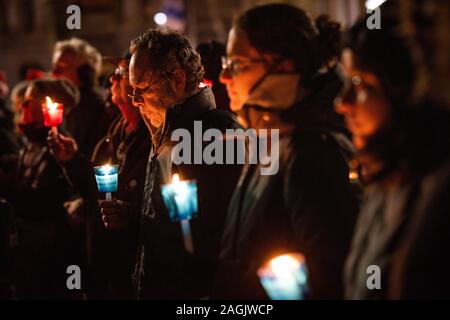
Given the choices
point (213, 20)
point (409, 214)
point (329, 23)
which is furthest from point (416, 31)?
point (213, 20)

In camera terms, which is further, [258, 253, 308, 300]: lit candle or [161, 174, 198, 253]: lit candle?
[161, 174, 198, 253]: lit candle

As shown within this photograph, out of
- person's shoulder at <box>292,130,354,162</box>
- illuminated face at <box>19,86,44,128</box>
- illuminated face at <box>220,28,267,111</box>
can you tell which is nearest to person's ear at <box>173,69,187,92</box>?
illuminated face at <box>220,28,267,111</box>

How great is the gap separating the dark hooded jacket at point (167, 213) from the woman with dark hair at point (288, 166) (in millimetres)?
585

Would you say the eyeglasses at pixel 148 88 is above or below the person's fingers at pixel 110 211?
above

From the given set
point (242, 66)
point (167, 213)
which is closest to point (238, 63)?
point (242, 66)

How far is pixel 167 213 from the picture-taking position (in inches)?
170

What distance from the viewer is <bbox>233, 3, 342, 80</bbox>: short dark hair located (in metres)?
3.27

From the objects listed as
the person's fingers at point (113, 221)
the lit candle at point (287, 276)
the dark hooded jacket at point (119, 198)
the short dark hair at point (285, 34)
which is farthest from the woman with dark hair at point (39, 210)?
the lit candle at point (287, 276)

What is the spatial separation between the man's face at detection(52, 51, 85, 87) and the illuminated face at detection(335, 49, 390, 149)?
247 inches

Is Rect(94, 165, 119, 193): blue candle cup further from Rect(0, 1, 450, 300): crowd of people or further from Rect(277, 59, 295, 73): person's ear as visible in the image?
Rect(277, 59, 295, 73): person's ear

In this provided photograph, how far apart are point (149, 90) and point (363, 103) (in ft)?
6.91

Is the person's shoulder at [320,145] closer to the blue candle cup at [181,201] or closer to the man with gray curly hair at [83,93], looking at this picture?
the blue candle cup at [181,201]

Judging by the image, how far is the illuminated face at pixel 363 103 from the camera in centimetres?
273
